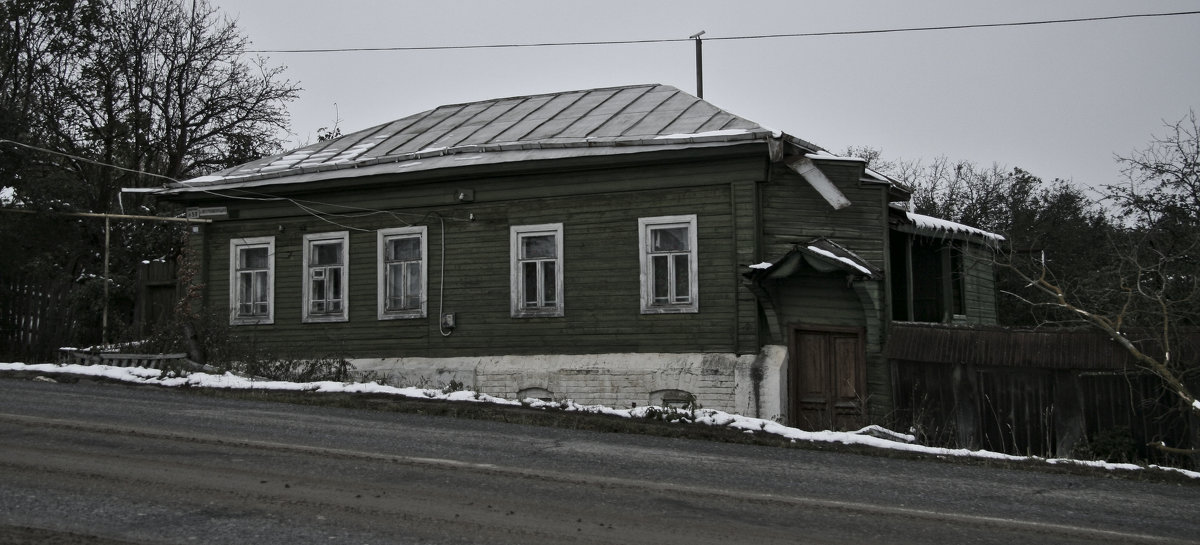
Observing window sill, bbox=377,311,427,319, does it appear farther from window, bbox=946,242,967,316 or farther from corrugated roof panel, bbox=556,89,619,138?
window, bbox=946,242,967,316

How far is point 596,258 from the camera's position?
18.1 meters

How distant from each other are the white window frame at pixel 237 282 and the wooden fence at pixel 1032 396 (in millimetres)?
11230

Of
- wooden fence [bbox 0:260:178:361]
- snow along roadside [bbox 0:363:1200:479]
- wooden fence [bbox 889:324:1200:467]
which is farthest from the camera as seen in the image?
wooden fence [bbox 0:260:178:361]

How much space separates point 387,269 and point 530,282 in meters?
2.82

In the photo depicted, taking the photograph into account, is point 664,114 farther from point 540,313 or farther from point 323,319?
point 323,319

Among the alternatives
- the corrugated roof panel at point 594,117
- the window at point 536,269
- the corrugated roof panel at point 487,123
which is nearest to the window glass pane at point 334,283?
the corrugated roof panel at point 487,123

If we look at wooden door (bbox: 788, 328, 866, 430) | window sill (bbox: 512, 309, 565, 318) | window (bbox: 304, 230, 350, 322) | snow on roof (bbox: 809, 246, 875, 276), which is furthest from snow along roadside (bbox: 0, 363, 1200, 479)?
window (bbox: 304, 230, 350, 322)

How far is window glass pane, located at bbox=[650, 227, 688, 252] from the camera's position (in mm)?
17516

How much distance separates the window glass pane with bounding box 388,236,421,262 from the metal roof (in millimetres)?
1295

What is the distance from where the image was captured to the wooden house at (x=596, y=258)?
1664cm

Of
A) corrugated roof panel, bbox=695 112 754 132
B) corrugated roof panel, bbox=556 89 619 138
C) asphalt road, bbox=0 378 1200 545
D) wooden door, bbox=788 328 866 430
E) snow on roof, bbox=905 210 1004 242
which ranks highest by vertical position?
corrugated roof panel, bbox=556 89 619 138

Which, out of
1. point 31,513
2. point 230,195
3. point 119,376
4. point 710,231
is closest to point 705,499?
point 31,513

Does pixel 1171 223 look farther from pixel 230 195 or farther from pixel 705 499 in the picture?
pixel 230 195

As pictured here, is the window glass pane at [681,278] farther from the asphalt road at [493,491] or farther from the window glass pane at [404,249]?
the asphalt road at [493,491]
